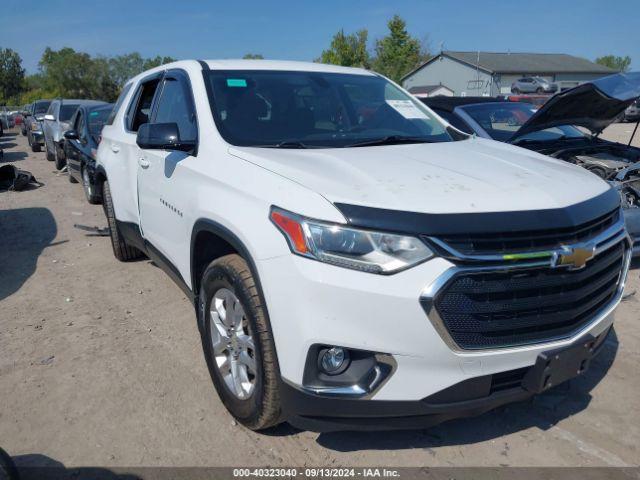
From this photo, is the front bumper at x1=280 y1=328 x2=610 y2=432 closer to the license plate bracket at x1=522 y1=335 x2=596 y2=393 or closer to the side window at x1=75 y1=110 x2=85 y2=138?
the license plate bracket at x1=522 y1=335 x2=596 y2=393

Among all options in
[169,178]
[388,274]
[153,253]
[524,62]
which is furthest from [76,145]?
[524,62]

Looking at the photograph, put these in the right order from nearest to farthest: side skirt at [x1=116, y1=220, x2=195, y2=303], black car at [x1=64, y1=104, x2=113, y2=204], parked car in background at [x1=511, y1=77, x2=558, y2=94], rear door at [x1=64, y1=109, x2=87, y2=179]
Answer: side skirt at [x1=116, y1=220, x2=195, y2=303]
black car at [x1=64, y1=104, x2=113, y2=204]
rear door at [x1=64, y1=109, x2=87, y2=179]
parked car in background at [x1=511, y1=77, x2=558, y2=94]

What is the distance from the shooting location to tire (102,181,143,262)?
5.48 m

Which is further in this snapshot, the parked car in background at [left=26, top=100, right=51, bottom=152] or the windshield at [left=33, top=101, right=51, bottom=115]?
the windshield at [left=33, top=101, right=51, bottom=115]

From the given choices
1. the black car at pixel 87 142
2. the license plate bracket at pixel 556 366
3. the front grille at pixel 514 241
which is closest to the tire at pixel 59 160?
the black car at pixel 87 142

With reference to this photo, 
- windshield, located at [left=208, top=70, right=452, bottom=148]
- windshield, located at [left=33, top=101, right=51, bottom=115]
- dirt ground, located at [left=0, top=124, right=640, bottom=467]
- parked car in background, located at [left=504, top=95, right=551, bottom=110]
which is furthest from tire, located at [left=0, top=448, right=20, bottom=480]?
windshield, located at [left=33, top=101, right=51, bottom=115]

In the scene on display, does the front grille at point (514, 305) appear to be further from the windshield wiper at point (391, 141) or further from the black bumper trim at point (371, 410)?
the windshield wiper at point (391, 141)

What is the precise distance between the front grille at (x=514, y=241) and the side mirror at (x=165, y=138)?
1775 millimetres

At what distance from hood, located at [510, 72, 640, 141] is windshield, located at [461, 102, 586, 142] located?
492 millimetres

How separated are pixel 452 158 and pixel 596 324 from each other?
1.10 m

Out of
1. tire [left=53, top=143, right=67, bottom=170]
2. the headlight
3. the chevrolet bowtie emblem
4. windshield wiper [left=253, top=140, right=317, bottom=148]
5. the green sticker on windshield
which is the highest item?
the green sticker on windshield

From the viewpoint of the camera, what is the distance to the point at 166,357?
3.71m

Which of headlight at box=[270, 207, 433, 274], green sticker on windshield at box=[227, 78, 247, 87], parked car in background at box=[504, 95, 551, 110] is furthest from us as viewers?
parked car in background at box=[504, 95, 551, 110]

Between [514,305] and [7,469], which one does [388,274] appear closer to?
[514,305]
